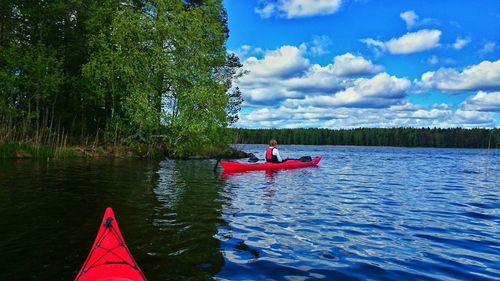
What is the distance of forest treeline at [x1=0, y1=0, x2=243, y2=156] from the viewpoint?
1072 inches

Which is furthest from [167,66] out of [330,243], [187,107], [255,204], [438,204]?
[330,243]

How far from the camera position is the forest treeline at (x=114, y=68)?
27.2 m

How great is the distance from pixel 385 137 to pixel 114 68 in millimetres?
113535

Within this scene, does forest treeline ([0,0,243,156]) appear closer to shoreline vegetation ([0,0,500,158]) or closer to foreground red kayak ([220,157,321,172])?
shoreline vegetation ([0,0,500,158])

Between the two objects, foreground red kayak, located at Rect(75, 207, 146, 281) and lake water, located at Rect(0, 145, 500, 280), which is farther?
lake water, located at Rect(0, 145, 500, 280)

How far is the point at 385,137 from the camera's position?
5094 inches

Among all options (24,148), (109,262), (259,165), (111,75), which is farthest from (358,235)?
(111,75)

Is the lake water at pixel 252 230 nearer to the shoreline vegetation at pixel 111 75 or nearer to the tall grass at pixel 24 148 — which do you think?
the tall grass at pixel 24 148

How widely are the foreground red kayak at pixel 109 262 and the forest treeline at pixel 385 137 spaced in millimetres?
111280

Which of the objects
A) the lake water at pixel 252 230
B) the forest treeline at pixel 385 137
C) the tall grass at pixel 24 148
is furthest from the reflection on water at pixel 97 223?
the forest treeline at pixel 385 137

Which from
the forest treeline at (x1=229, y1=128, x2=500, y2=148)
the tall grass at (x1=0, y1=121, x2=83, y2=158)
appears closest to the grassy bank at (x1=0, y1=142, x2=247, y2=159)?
the tall grass at (x1=0, y1=121, x2=83, y2=158)

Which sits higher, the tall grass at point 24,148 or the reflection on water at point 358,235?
the tall grass at point 24,148

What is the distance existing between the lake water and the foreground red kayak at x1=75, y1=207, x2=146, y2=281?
854 mm

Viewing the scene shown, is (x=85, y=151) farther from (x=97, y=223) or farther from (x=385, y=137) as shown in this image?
(x=385, y=137)
